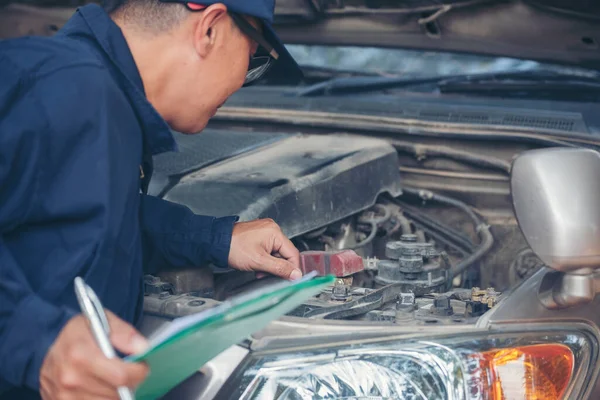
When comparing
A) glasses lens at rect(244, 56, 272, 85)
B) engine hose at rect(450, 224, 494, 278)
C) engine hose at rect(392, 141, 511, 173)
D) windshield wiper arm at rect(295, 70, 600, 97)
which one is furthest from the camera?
windshield wiper arm at rect(295, 70, 600, 97)

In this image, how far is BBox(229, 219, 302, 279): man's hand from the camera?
64.8 inches

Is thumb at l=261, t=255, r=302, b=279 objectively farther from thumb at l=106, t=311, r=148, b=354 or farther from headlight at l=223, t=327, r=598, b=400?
thumb at l=106, t=311, r=148, b=354

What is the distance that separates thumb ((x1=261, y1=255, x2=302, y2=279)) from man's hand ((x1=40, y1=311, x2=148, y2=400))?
646 millimetres

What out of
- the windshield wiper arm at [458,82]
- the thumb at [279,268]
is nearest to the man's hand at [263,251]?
the thumb at [279,268]

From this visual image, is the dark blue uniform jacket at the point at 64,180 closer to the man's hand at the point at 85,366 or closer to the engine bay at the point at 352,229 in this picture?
the man's hand at the point at 85,366

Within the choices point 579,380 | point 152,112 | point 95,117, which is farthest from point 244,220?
point 579,380

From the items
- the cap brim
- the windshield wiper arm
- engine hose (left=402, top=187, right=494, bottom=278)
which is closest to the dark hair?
the cap brim

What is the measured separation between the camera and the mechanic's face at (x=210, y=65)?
1.36 metres

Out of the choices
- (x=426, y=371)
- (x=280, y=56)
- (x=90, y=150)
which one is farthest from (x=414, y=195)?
(x=90, y=150)

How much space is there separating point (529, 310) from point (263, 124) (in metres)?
1.49

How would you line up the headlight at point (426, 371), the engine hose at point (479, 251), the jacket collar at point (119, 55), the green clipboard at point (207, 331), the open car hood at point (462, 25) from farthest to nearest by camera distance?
the open car hood at point (462, 25), the engine hose at point (479, 251), the jacket collar at point (119, 55), the headlight at point (426, 371), the green clipboard at point (207, 331)

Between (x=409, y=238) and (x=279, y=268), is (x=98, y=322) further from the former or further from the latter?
(x=409, y=238)

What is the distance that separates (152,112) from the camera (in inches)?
51.7

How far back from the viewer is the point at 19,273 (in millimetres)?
1094
